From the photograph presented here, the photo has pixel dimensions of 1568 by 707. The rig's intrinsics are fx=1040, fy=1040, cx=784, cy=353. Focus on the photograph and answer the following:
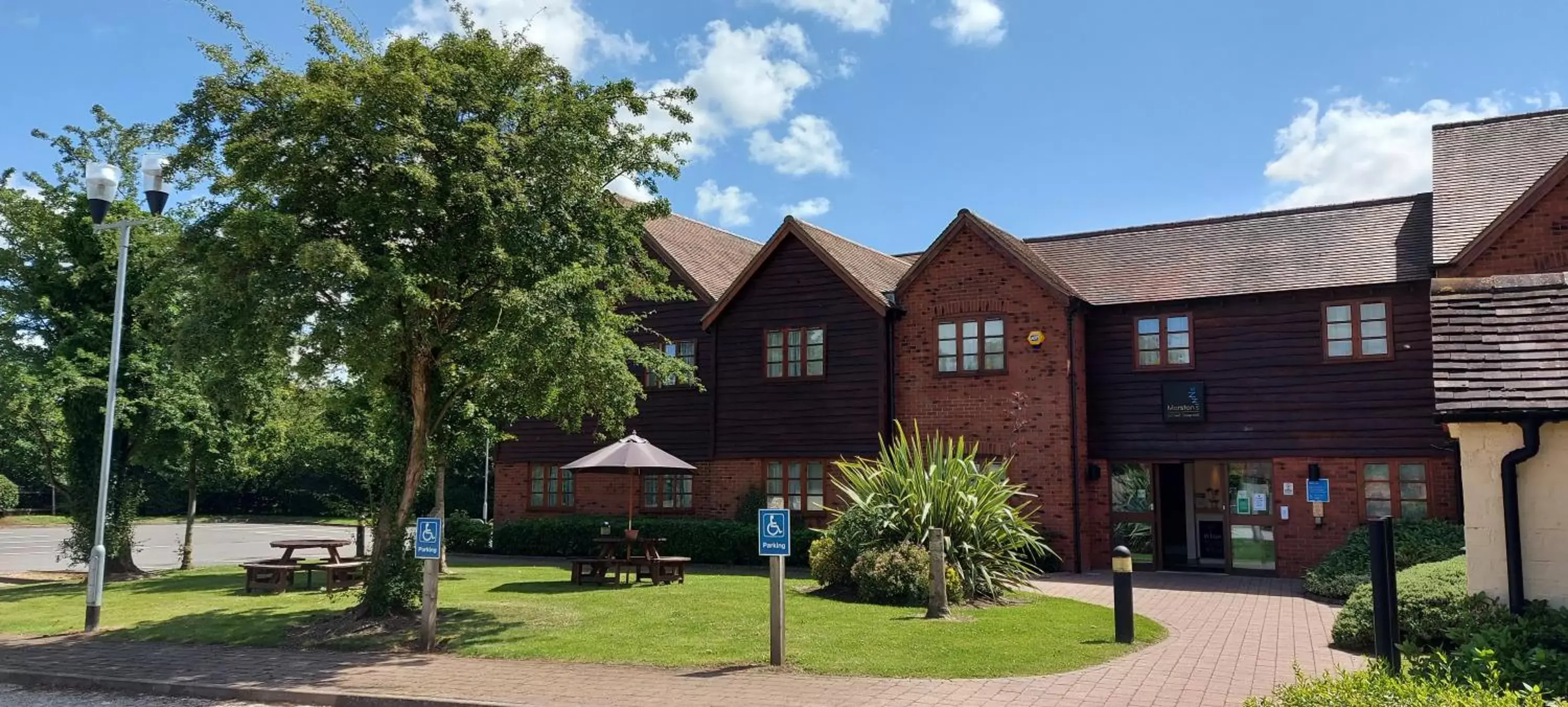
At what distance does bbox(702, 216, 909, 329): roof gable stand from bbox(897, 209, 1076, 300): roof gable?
2.61ft

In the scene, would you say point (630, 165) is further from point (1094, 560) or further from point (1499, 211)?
point (1499, 211)

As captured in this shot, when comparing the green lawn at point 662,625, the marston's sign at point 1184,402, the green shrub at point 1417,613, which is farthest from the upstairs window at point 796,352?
the green shrub at point 1417,613

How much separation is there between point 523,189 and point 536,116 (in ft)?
3.07

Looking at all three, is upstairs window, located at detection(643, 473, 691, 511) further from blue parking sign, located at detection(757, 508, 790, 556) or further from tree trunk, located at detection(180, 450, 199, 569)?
blue parking sign, located at detection(757, 508, 790, 556)

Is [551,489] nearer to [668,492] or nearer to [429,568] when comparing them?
[668,492]

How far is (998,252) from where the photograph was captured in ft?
70.2

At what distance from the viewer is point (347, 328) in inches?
443

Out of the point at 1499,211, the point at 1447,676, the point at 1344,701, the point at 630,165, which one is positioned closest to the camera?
the point at 1344,701

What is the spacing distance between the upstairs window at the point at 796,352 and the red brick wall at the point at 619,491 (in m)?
2.15

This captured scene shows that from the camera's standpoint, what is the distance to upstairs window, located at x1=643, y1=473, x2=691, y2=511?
24.6m

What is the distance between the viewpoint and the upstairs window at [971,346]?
21.4 metres

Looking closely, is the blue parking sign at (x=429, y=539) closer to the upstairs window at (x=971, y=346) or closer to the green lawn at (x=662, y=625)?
the green lawn at (x=662, y=625)

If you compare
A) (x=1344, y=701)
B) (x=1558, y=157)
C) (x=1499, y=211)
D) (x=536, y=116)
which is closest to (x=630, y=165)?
(x=536, y=116)

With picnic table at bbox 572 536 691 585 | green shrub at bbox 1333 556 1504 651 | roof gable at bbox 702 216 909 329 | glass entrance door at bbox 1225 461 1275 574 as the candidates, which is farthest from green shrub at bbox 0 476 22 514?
green shrub at bbox 1333 556 1504 651
